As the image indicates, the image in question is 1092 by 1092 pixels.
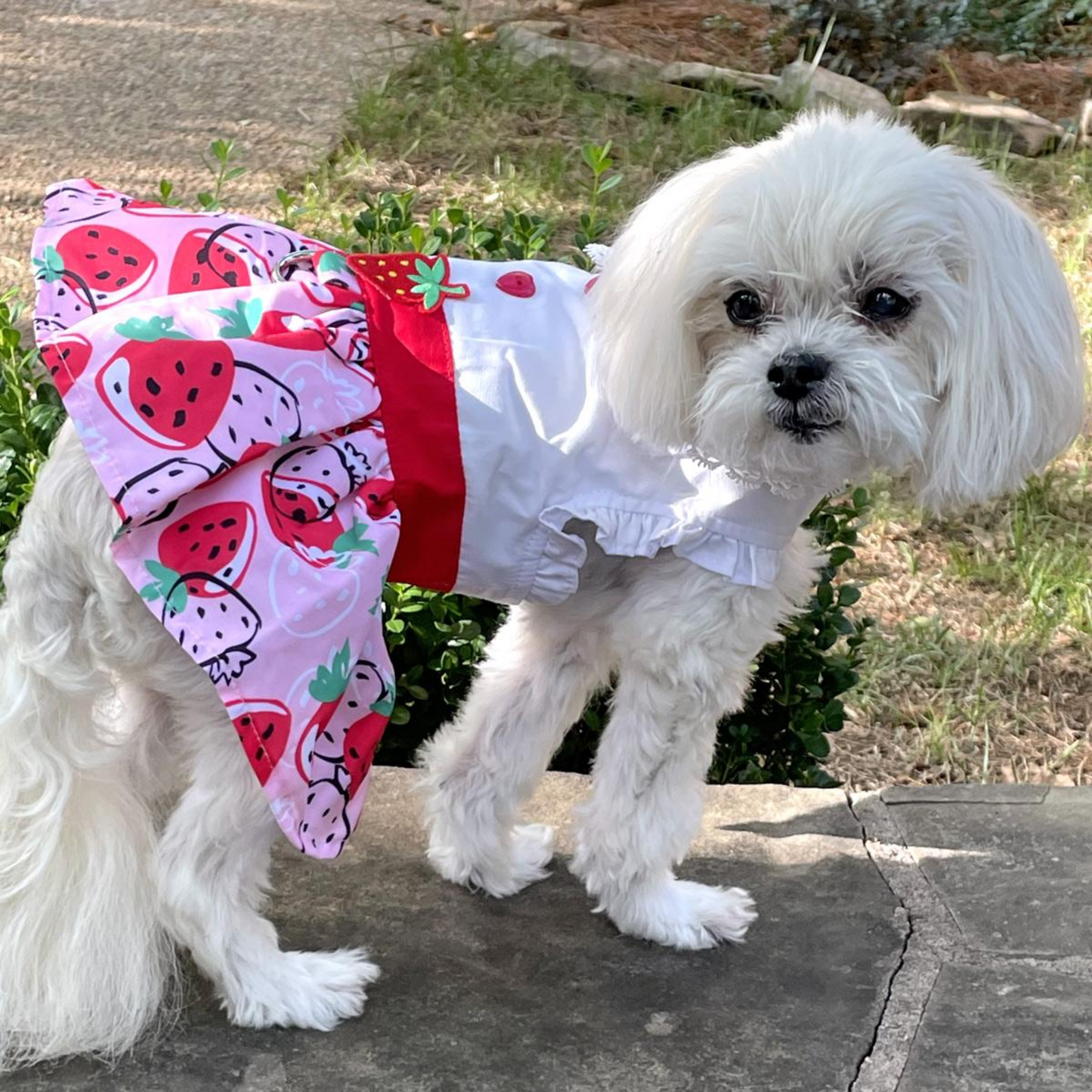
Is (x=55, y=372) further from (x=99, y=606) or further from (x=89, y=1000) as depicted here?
(x=89, y=1000)

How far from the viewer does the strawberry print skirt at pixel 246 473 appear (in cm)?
211

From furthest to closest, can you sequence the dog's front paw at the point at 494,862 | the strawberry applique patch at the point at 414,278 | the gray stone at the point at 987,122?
1. the gray stone at the point at 987,122
2. the dog's front paw at the point at 494,862
3. the strawberry applique patch at the point at 414,278

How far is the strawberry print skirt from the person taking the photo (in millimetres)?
2105

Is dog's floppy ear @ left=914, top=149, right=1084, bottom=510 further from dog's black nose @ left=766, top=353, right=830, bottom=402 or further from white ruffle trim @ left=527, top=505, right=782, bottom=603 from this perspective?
white ruffle trim @ left=527, top=505, right=782, bottom=603

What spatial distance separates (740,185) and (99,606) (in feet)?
3.84

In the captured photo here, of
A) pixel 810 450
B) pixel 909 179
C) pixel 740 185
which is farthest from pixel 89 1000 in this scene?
pixel 909 179

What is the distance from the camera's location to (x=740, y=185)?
2244mm

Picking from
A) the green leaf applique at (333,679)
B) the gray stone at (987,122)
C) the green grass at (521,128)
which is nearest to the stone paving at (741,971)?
the green leaf applique at (333,679)

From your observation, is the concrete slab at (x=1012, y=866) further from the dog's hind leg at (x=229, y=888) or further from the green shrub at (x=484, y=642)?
the dog's hind leg at (x=229, y=888)

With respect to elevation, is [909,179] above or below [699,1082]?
above

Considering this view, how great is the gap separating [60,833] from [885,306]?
1.52m

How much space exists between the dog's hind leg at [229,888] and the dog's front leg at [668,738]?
52cm

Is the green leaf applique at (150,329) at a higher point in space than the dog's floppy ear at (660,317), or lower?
lower

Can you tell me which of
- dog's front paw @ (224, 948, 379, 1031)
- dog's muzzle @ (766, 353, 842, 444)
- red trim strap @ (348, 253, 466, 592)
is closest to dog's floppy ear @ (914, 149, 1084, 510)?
dog's muzzle @ (766, 353, 842, 444)
